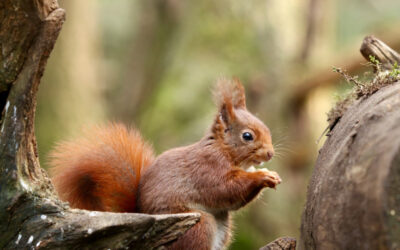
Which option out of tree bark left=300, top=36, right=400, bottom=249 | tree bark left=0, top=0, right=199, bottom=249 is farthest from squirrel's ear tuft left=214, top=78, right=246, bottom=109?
tree bark left=0, top=0, right=199, bottom=249

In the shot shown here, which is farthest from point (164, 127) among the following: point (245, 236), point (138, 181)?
point (138, 181)

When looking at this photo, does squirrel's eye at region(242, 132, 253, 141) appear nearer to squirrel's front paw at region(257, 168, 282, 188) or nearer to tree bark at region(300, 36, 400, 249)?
squirrel's front paw at region(257, 168, 282, 188)

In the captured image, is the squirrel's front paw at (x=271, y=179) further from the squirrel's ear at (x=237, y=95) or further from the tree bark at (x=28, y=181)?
the tree bark at (x=28, y=181)

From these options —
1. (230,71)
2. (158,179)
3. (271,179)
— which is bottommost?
(158,179)

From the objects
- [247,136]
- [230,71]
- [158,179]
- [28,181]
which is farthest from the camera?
[230,71]

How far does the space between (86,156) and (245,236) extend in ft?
10.3

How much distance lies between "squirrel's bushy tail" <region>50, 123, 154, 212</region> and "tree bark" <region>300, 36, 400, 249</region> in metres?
0.69

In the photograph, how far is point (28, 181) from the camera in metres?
1.61

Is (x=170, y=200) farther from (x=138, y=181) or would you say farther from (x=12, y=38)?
(x=12, y=38)

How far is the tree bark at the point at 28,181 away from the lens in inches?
60.9

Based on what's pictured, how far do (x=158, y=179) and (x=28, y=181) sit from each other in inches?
20.6

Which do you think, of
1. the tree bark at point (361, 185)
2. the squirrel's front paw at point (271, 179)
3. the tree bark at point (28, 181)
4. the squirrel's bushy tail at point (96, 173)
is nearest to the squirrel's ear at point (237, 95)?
the squirrel's front paw at point (271, 179)

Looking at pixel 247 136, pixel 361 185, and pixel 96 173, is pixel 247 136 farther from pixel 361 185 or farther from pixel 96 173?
pixel 361 185

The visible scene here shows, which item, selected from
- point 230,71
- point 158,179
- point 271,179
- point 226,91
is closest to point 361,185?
point 271,179
